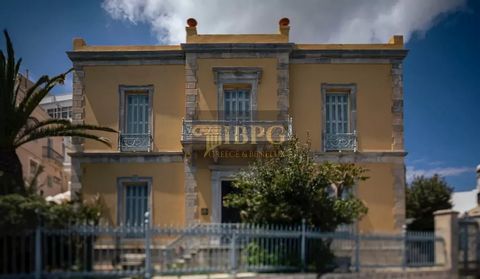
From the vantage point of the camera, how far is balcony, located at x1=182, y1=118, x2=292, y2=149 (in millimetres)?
18531

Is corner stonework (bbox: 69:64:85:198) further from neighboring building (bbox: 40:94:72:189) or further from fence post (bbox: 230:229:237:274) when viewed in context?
neighboring building (bbox: 40:94:72:189)

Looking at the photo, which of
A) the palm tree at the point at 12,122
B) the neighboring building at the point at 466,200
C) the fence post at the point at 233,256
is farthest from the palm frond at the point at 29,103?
the neighboring building at the point at 466,200

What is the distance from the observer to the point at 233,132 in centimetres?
1859

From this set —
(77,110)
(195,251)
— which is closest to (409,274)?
(195,251)

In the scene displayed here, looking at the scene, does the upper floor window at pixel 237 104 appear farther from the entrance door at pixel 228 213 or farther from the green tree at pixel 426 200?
the green tree at pixel 426 200

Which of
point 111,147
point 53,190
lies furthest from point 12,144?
point 53,190

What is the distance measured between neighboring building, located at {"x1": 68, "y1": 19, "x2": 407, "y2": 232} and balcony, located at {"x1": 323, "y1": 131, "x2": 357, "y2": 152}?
34mm

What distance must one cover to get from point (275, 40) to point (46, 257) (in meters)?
10.9

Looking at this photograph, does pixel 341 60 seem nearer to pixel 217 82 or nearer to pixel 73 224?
pixel 217 82

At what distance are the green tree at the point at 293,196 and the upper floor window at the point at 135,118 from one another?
503 centimetres

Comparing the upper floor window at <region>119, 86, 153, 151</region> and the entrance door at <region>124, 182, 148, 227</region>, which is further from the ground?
the upper floor window at <region>119, 86, 153, 151</region>

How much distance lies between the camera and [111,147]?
19.4 metres

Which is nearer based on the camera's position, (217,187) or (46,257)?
(46,257)

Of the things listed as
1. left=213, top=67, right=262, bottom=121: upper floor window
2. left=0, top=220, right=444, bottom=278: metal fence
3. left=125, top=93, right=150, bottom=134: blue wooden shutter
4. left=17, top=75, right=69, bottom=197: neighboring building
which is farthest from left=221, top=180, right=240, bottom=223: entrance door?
left=17, top=75, right=69, bottom=197: neighboring building
